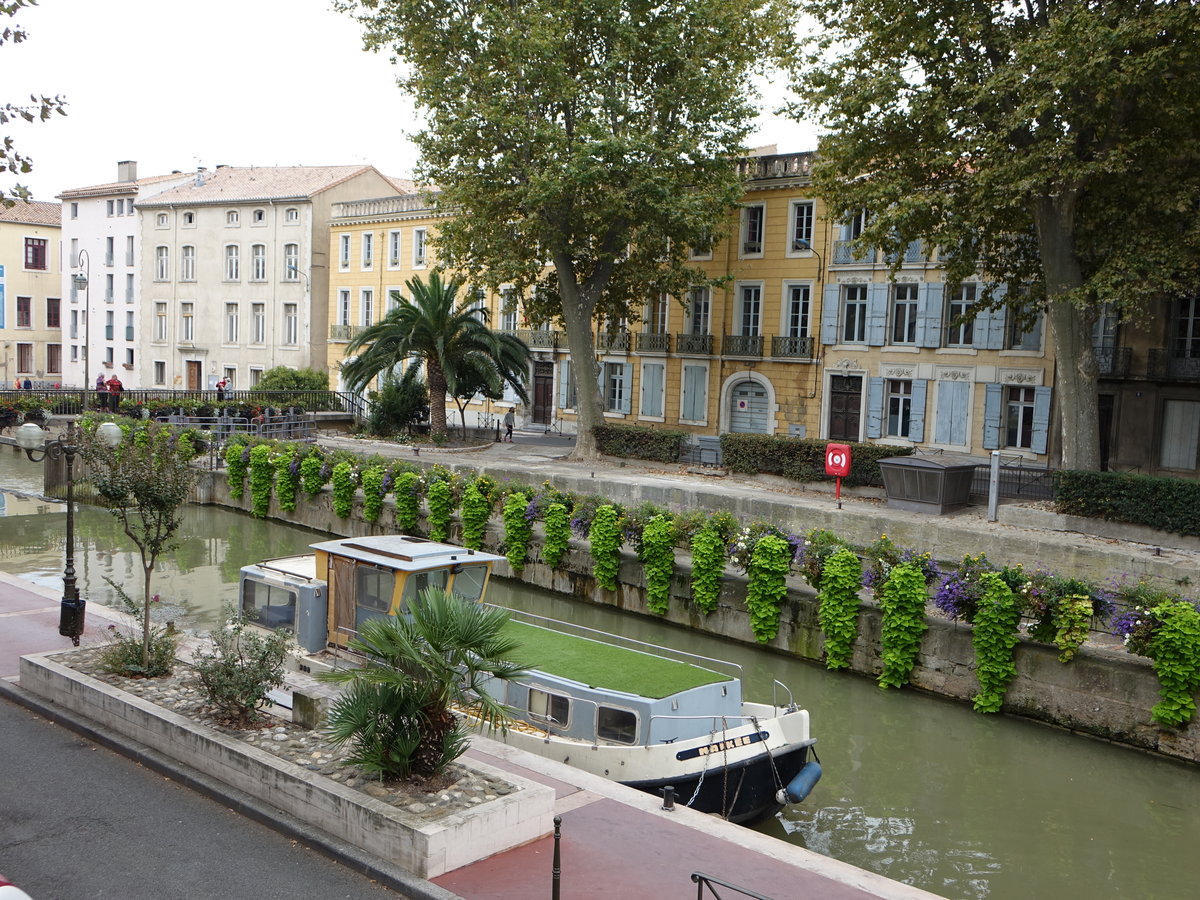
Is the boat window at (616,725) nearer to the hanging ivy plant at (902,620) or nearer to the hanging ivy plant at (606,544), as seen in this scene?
the hanging ivy plant at (902,620)

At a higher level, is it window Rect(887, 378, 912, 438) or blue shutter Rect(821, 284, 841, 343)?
blue shutter Rect(821, 284, 841, 343)

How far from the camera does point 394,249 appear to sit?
1954 inches

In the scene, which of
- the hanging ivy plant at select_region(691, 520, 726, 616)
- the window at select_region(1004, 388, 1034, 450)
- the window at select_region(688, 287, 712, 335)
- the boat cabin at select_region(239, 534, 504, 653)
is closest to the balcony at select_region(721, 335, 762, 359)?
the window at select_region(688, 287, 712, 335)

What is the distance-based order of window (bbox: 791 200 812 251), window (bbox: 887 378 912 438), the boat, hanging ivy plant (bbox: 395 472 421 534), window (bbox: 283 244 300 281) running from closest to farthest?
1. the boat
2. hanging ivy plant (bbox: 395 472 421 534)
3. window (bbox: 887 378 912 438)
4. window (bbox: 791 200 812 251)
5. window (bbox: 283 244 300 281)

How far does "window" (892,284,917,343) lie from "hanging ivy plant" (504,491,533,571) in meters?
16.5

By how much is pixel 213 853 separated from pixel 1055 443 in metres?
27.6

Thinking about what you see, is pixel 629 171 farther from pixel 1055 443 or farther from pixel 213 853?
pixel 213 853

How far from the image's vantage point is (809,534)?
704 inches

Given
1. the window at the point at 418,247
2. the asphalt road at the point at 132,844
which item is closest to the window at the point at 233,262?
the window at the point at 418,247

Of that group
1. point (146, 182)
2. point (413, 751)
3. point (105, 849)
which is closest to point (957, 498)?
point (413, 751)

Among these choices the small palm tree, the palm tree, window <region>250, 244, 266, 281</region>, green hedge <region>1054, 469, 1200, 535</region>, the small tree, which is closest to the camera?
the small palm tree

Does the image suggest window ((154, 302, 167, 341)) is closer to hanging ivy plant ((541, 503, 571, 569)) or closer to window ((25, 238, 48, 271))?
window ((25, 238, 48, 271))

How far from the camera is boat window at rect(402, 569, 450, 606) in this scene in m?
13.6

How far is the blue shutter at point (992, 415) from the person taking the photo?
32.1m
